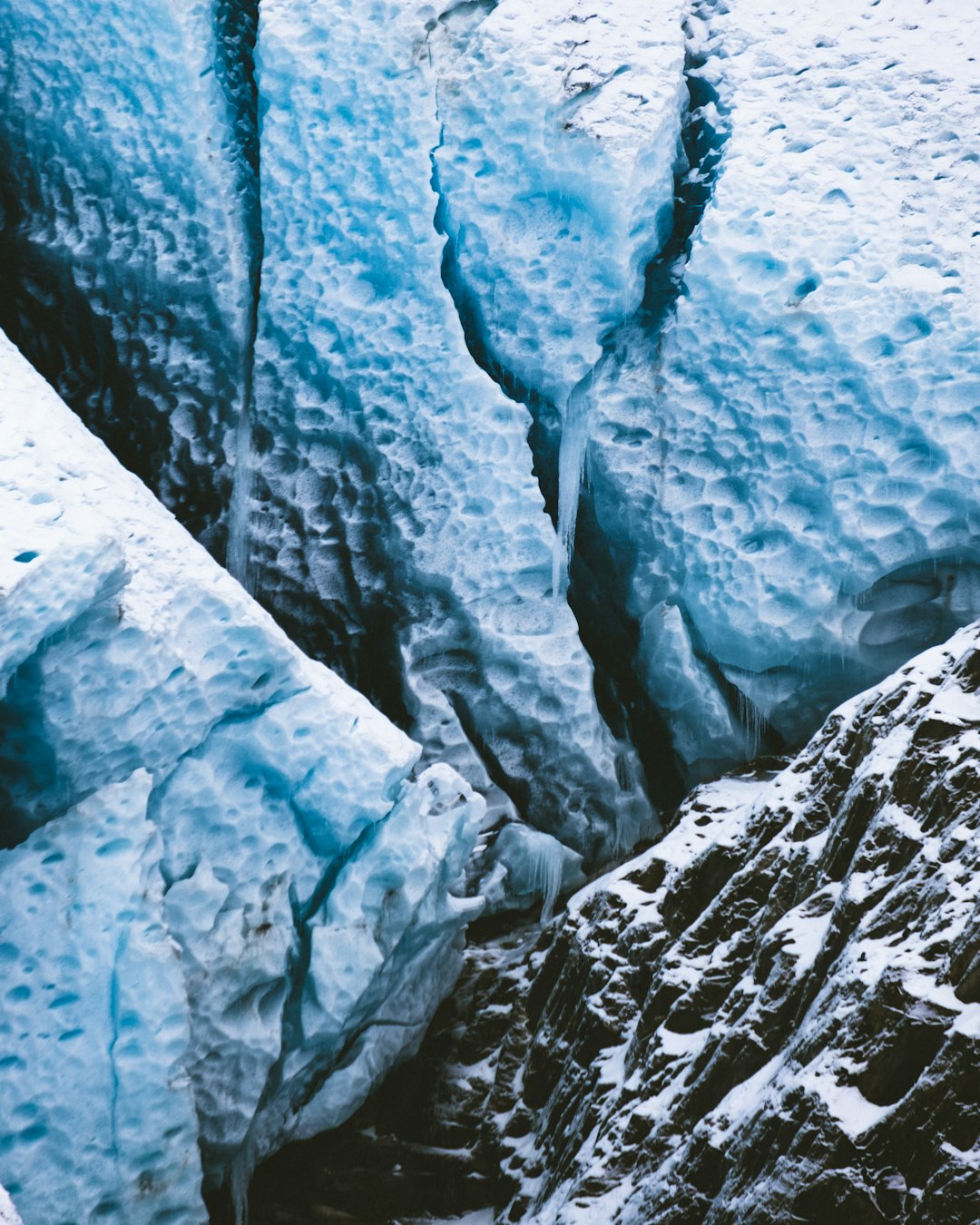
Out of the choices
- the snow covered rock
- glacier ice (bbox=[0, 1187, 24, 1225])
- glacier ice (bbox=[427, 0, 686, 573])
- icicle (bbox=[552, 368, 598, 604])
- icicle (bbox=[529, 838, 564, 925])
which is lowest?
icicle (bbox=[529, 838, 564, 925])

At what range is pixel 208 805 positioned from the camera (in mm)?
3445

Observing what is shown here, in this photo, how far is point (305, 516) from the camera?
4664 mm

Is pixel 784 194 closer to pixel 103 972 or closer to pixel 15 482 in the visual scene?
pixel 15 482

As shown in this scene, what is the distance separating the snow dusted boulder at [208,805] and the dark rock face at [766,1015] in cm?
44

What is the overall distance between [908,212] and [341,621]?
2616 millimetres

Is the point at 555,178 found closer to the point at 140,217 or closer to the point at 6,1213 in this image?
the point at 140,217

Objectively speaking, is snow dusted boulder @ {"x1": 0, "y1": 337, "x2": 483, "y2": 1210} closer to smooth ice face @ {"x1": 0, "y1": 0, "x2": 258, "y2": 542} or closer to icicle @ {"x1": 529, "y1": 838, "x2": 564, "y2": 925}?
icicle @ {"x1": 529, "y1": 838, "x2": 564, "y2": 925}

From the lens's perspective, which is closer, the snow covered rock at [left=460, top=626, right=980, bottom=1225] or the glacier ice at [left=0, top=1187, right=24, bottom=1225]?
the glacier ice at [left=0, top=1187, right=24, bottom=1225]

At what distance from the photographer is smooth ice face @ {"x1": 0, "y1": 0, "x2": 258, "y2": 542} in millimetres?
4590

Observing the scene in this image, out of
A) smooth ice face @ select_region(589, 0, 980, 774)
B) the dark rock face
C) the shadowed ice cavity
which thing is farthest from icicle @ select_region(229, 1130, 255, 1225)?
smooth ice face @ select_region(589, 0, 980, 774)

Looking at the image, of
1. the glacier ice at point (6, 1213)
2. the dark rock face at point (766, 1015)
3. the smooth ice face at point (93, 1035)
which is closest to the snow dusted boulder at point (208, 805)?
the smooth ice face at point (93, 1035)

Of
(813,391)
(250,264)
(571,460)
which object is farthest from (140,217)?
(813,391)

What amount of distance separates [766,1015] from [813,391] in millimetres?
2407

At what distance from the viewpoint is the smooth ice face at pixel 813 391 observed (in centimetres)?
424
